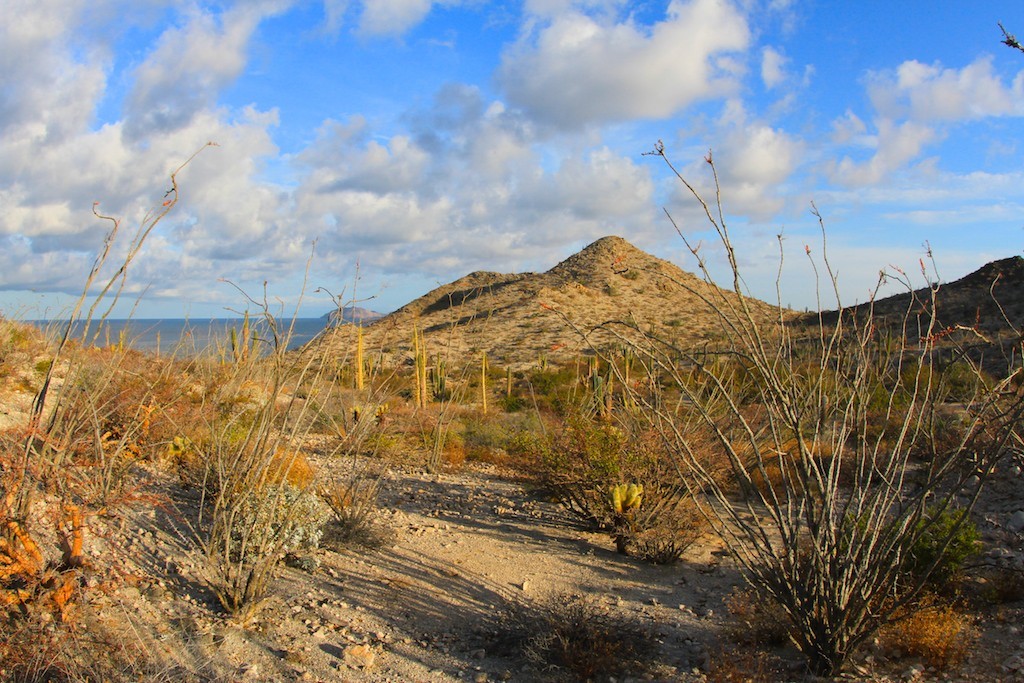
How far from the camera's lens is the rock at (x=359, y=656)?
4449mm

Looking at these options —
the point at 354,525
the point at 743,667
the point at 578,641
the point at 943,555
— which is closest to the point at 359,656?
the point at 578,641

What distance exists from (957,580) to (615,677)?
2.78 metres

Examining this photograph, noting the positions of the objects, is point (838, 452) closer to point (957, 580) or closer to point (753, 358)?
point (753, 358)

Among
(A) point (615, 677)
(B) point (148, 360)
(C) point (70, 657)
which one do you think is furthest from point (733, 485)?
(B) point (148, 360)

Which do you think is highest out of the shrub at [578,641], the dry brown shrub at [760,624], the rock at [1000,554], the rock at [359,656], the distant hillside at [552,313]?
the distant hillside at [552,313]

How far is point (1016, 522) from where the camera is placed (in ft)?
21.9

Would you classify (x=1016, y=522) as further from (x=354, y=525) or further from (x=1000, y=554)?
(x=354, y=525)

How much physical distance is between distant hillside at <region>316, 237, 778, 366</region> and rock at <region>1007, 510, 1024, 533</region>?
21191 mm

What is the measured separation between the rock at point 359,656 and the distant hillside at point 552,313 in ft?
76.4

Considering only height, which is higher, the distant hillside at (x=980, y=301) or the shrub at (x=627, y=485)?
the distant hillside at (x=980, y=301)

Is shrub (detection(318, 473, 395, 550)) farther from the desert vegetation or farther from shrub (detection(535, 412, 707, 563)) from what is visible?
shrub (detection(535, 412, 707, 563))

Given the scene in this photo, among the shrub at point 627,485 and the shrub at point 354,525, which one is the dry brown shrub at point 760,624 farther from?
the shrub at point 354,525

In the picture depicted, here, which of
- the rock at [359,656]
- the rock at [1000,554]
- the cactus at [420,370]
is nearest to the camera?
the rock at [359,656]

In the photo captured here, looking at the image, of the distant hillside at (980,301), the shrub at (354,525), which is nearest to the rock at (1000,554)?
the shrub at (354,525)
